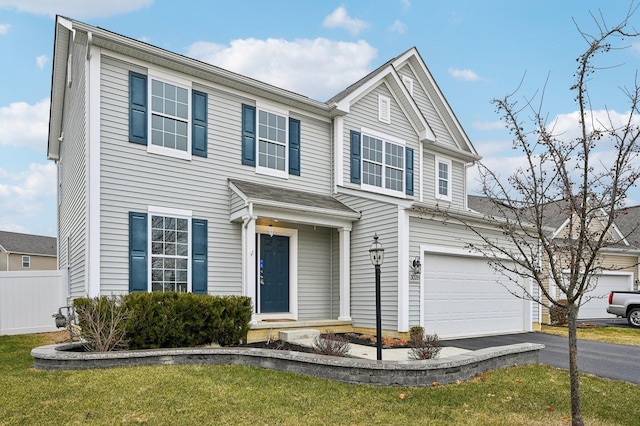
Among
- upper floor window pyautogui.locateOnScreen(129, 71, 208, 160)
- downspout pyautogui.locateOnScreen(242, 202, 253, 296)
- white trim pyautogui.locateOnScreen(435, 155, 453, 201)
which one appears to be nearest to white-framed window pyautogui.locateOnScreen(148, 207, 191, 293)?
downspout pyautogui.locateOnScreen(242, 202, 253, 296)

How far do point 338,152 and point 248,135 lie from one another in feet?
9.09

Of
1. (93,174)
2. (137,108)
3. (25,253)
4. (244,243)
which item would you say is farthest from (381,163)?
(25,253)

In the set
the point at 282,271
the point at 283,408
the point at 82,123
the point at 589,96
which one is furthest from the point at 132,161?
the point at 589,96

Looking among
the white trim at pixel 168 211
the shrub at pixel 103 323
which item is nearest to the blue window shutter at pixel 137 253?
the white trim at pixel 168 211

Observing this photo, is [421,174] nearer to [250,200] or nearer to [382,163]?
[382,163]

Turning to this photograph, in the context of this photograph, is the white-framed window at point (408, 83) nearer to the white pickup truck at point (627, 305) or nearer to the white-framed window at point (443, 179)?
the white-framed window at point (443, 179)

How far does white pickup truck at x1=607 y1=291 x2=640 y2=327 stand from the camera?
628 inches

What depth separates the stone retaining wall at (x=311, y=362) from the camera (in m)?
6.40

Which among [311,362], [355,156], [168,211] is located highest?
[355,156]

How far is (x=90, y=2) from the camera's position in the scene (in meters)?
12.0

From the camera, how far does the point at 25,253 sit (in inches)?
1420

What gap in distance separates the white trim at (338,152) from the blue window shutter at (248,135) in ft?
8.38

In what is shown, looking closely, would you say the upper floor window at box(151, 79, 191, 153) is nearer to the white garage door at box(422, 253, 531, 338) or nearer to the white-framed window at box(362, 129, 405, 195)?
the white-framed window at box(362, 129, 405, 195)

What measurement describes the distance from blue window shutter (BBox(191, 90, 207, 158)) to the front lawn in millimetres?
10944
